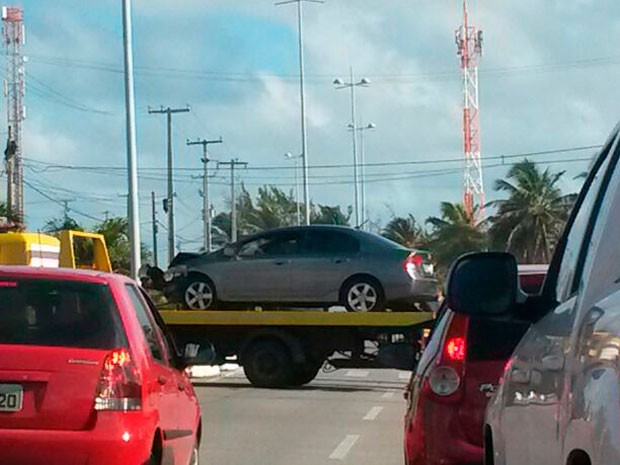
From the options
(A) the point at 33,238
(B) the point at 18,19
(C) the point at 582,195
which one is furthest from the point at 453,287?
(B) the point at 18,19

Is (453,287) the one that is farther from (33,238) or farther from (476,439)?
(33,238)

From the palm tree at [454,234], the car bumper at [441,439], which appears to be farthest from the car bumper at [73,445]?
the palm tree at [454,234]

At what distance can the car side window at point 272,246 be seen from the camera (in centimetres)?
2130

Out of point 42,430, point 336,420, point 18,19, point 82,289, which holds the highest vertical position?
point 18,19

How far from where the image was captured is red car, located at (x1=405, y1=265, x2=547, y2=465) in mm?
7043

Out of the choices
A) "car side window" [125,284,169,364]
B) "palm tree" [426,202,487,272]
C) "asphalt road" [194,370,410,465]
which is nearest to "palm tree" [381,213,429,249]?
"palm tree" [426,202,487,272]

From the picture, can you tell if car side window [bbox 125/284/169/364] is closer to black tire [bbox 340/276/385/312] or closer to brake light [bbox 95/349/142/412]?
brake light [bbox 95/349/142/412]

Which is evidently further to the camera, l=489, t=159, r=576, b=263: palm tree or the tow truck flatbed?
l=489, t=159, r=576, b=263: palm tree

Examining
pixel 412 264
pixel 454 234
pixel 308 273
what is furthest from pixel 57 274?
pixel 454 234

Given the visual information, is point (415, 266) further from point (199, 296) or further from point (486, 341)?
point (486, 341)

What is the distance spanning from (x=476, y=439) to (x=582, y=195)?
279 centimetres

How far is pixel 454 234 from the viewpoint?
54.1m

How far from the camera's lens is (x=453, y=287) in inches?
175

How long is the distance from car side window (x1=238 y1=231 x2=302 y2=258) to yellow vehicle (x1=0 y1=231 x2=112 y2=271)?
94.5 inches
